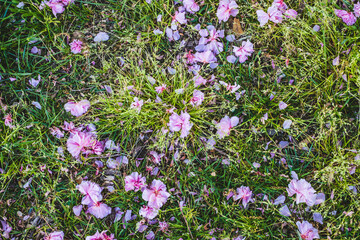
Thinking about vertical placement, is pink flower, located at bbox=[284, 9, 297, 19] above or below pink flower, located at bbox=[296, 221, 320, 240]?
above

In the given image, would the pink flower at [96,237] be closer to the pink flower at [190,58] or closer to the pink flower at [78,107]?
the pink flower at [78,107]

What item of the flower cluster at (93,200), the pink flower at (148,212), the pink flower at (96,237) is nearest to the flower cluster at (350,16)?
the pink flower at (148,212)

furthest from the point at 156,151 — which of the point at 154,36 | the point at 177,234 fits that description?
the point at 154,36

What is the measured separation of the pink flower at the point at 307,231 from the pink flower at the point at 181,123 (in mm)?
905

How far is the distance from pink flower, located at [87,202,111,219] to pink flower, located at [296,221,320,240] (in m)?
1.24

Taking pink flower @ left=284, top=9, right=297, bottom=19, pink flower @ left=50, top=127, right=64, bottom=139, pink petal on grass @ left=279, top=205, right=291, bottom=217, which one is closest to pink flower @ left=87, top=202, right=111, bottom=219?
pink flower @ left=50, top=127, right=64, bottom=139

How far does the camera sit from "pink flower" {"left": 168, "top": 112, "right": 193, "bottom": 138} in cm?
197

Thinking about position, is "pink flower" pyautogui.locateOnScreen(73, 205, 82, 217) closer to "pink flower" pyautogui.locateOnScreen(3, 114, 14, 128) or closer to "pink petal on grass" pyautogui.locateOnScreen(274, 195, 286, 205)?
"pink flower" pyautogui.locateOnScreen(3, 114, 14, 128)

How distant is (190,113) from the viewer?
2.04 metres

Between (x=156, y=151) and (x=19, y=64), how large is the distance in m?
1.20

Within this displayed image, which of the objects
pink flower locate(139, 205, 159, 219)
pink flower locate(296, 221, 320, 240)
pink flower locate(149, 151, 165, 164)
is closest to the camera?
pink flower locate(296, 221, 320, 240)

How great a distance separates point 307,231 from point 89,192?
144 cm

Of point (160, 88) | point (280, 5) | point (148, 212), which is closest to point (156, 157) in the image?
point (148, 212)

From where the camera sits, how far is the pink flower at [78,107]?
6.92 ft
